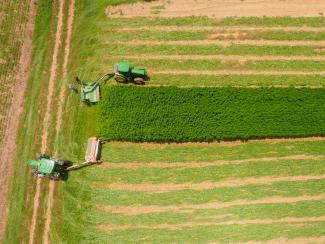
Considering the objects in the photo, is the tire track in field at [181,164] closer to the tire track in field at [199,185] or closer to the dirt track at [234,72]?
the tire track in field at [199,185]

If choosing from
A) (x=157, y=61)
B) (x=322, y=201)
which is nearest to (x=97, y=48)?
→ (x=157, y=61)

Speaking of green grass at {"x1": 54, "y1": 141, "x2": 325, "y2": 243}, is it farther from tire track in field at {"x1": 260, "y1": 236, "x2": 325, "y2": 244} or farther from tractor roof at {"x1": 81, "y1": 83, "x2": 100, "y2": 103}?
tractor roof at {"x1": 81, "y1": 83, "x2": 100, "y2": 103}

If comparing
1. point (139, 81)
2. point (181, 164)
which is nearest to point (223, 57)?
point (139, 81)

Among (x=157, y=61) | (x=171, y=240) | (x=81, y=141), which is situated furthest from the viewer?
(x=157, y=61)

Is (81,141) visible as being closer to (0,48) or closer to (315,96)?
(0,48)

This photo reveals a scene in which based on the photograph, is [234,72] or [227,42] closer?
[234,72]

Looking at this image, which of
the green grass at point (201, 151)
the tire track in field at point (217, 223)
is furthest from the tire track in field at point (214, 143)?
the tire track in field at point (217, 223)

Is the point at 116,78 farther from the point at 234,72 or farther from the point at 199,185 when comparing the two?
the point at 199,185
